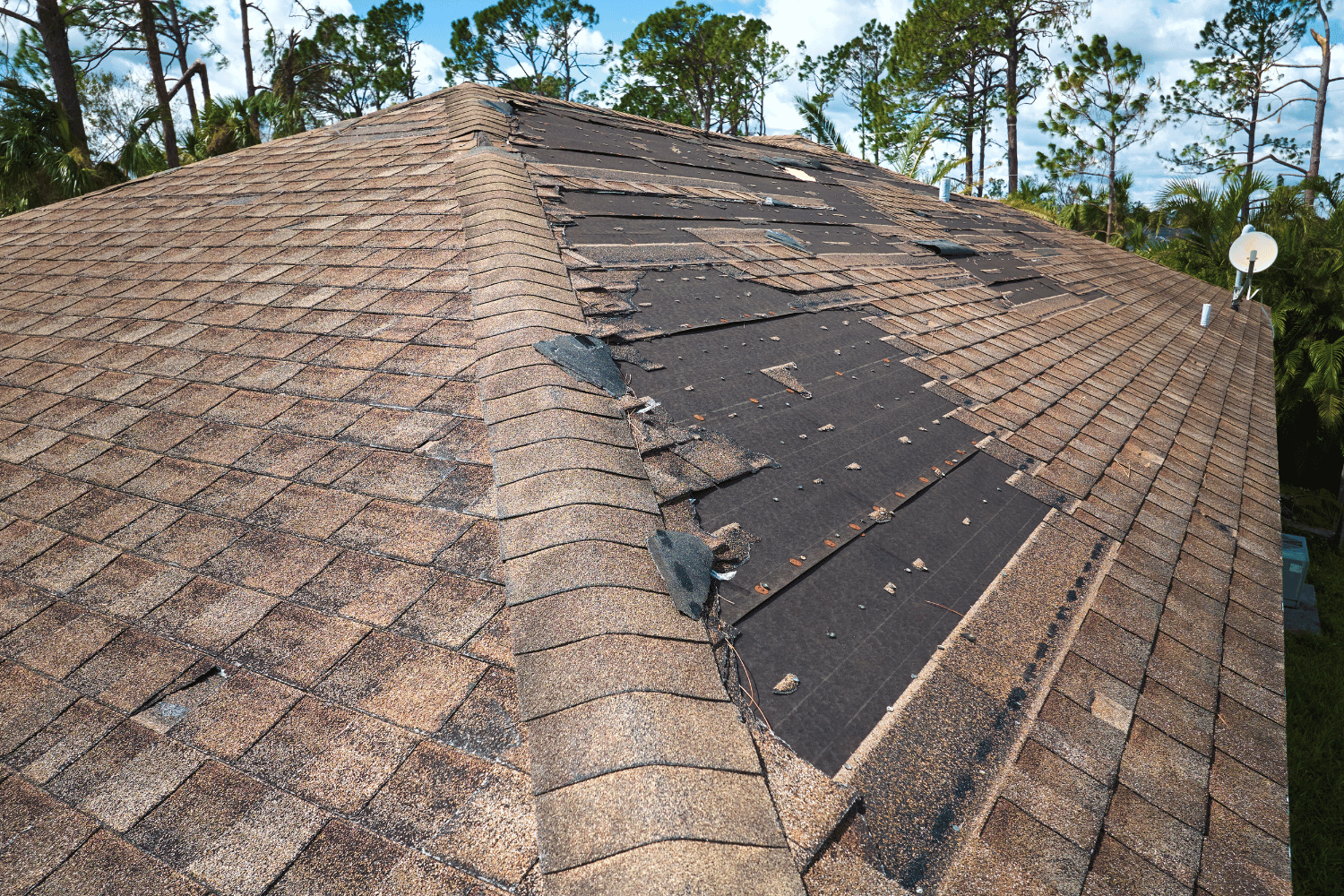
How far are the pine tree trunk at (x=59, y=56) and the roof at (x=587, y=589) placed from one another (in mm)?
15884

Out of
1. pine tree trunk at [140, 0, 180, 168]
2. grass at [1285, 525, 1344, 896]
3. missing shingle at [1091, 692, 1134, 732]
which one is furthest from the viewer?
pine tree trunk at [140, 0, 180, 168]

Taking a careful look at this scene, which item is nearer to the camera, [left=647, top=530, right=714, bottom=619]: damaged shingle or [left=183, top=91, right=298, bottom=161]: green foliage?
[left=647, top=530, right=714, bottom=619]: damaged shingle

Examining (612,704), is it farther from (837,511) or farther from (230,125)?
(230,125)

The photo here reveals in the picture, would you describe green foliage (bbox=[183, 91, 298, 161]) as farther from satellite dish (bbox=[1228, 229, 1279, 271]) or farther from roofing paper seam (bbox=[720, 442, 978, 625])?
satellite dish (bbox=[1228, 229, 1279, 271])

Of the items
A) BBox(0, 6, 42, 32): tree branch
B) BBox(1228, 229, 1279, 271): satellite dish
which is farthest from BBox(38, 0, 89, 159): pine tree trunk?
BBox(1228, 229, 1279, 271): satellite dish

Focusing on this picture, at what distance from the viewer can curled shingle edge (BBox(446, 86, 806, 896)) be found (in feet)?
4.59

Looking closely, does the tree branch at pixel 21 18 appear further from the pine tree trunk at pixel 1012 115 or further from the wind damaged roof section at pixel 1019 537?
the pine tree trunk at pixel 1012 115

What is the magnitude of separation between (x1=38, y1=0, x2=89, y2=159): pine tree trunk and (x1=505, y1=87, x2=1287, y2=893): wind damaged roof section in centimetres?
1629

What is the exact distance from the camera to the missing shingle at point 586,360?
3.02 meters

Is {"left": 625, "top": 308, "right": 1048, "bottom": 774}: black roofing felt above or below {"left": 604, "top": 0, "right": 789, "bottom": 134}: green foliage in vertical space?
below

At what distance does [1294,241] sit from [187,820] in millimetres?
20815

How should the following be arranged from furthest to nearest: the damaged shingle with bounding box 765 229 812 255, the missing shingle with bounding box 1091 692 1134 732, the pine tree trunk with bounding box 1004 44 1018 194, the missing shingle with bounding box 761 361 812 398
Result: 1. the pine tree trunk with bounding box 1004 44 1018 194
2. the damaged shingle with bounding box 765 229 812 255
3. the missing shingle with bounding box 761 361 812 398
4. the missing shingle with bounding box 1091 692 1134 732

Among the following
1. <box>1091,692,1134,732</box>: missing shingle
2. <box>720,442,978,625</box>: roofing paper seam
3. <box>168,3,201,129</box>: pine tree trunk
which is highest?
<box>168,3,201,129</box>: pine tree trunk

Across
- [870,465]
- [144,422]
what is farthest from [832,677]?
[144,422]
